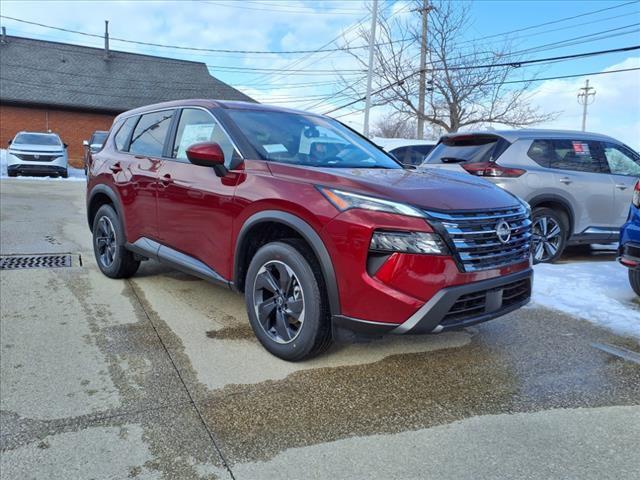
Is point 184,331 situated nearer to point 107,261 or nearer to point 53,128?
point 107,261

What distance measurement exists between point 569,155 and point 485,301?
467 cm

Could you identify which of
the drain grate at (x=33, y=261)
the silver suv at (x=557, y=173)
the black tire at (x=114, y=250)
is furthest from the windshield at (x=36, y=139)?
the silver suv at (x=557, y=173)

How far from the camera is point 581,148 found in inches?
272

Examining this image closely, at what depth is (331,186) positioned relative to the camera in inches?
121

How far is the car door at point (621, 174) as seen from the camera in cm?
689

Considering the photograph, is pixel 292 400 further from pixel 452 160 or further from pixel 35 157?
pixel 35 157

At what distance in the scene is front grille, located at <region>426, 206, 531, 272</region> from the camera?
9.49 feet

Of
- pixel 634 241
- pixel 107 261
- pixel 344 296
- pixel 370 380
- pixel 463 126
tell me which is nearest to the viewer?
pixel 344 296

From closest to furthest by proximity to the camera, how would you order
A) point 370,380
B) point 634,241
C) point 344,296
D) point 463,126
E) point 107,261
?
point 344,296
point 370,380
point 634,241
point 107,261
point 463,126

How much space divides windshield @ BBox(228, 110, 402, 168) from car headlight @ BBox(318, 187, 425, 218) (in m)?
0.66

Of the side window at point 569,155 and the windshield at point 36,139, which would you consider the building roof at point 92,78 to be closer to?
the windshield at point 36,139

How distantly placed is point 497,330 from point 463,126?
22.9 m

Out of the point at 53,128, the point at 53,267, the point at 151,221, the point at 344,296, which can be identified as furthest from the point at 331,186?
the point at 53,128

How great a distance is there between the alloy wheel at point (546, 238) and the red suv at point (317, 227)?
3189 mm
